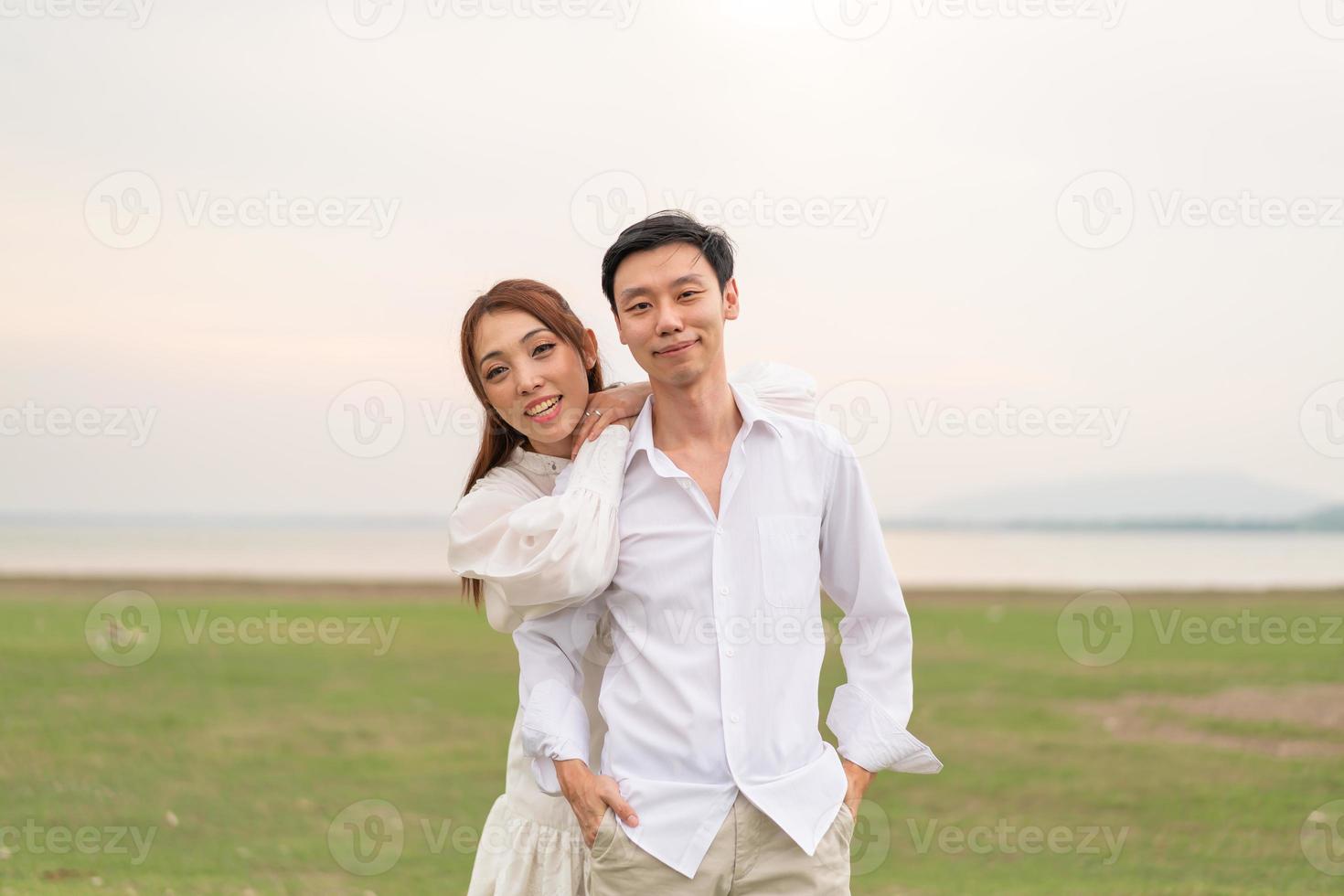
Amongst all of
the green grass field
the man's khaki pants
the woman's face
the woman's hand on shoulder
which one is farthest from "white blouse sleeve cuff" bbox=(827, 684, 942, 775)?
the green grass field

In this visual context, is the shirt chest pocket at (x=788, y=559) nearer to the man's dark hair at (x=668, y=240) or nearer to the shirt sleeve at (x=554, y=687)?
the shirt sleeve at (x=554, y=687)

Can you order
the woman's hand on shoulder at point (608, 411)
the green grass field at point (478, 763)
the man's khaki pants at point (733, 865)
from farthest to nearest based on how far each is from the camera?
1. the green grass field at point (478, 763)
2. the woman's hand on shoulder at point (608, 411)
3. the man's khaki pants at point (733, 865)

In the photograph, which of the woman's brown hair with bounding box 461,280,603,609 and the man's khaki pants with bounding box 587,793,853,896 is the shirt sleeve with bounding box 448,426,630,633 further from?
the man's khaki pants with bounding box 587,793,853,896

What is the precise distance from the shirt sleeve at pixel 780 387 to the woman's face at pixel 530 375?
575mm

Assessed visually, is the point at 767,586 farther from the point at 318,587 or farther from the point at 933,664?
the point at 318,587

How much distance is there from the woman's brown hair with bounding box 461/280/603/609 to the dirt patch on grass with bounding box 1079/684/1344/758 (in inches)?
474

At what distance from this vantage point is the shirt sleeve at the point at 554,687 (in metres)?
3.52

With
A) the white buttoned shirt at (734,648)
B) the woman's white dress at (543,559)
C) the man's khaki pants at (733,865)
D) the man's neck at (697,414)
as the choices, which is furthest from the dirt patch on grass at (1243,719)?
the man's neck at (697,414)

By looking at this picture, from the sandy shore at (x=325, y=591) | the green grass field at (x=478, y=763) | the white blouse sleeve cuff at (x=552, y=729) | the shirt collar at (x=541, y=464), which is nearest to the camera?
the white blouse sleeve cuff at (x=552, y=729)

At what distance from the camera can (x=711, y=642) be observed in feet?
11.2

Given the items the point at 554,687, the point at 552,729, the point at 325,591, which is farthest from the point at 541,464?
the point at 325,591

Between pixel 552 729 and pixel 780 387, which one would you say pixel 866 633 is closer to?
pixel 780 387

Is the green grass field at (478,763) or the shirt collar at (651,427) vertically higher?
the shirt collar at (651,427)

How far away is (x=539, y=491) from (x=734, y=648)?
92cm
